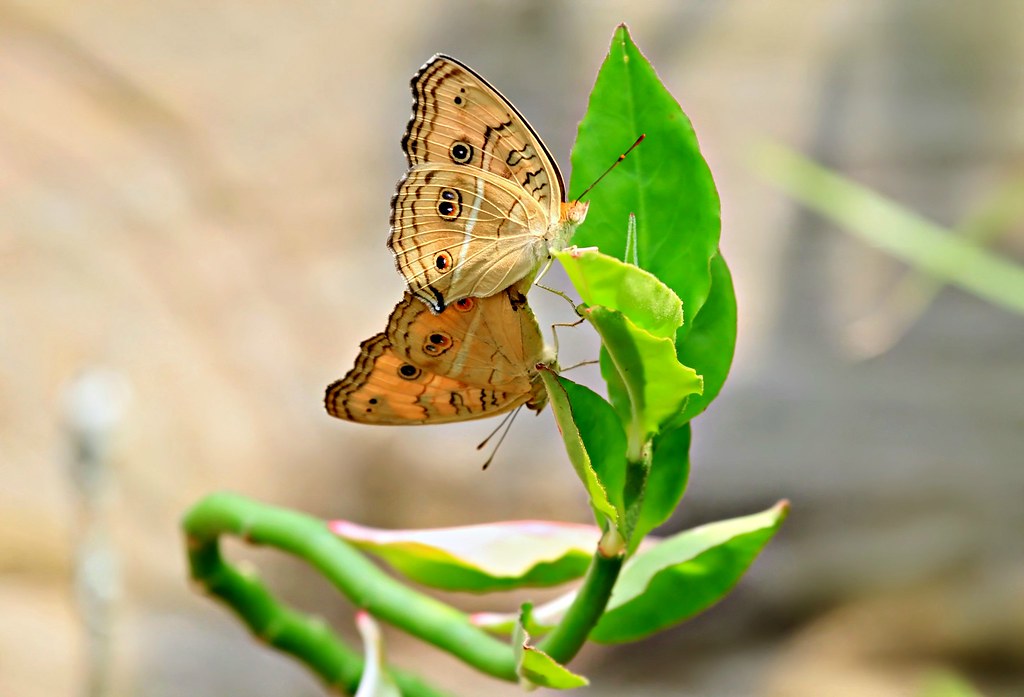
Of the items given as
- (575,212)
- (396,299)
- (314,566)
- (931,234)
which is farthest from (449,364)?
(396,299)

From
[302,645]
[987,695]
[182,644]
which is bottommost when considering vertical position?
[302,645]

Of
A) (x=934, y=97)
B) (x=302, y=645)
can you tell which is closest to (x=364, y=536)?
(x=302, y=645)

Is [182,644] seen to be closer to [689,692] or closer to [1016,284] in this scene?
[689,692]

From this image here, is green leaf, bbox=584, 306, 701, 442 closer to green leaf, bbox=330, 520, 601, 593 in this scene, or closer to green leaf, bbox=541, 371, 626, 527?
green leaf, bbox=541, 371, 626, 527

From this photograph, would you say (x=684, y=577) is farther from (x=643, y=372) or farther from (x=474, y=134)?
(x=474, y=134)

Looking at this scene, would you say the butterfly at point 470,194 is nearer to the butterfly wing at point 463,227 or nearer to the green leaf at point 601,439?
the butterfly wing at point 463,227

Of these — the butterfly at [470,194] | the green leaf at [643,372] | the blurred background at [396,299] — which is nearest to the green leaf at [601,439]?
the green leaf at [643,372]
